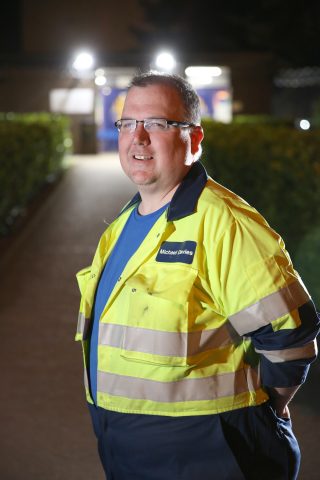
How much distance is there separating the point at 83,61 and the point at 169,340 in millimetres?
25060

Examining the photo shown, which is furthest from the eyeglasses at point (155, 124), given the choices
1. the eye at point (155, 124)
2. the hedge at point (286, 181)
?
the hedge at point (286, 181)

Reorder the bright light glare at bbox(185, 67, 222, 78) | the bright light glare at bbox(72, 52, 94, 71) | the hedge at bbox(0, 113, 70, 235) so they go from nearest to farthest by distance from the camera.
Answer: the hedge at bbox(0, 113, 70, 235)
the bright light glare at bbox(72, 52, 94, 71)
the bright light glare at bbox(185, 67, 222, 78)

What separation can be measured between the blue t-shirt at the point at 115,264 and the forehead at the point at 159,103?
0.33 metres

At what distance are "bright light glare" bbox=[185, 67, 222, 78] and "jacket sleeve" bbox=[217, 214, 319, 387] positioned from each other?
26.1m

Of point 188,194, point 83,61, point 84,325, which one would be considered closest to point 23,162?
point 84,325

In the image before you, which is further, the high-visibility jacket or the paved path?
the paved path

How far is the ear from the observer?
2.81 metres

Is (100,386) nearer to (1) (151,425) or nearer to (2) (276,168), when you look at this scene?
(1) (151,425)

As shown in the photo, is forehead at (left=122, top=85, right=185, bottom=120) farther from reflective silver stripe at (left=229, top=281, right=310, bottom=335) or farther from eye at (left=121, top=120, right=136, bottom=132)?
reflective silver stripe at (left=229, top=281, right=310, bottom=335)

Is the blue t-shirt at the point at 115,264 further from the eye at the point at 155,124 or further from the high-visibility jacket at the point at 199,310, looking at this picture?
the eye at the point at 155,124

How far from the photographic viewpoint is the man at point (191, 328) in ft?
8.25

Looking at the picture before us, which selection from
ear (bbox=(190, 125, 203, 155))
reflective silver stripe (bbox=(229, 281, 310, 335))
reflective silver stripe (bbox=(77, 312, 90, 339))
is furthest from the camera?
reflective silver stripe (bbox=(77, 312, 90, 339))

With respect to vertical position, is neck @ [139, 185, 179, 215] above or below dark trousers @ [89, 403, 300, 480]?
above

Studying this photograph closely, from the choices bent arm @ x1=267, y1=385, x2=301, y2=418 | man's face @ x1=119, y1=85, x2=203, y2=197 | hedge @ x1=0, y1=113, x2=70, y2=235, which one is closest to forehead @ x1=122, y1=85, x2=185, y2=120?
man's face @ x1=119, y1=85, x2=203, y2=197
